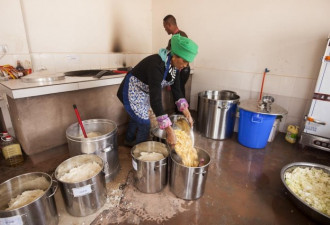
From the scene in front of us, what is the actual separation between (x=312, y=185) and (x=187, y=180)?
3.56 feet

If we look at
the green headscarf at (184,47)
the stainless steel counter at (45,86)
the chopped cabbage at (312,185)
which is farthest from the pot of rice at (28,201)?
the chopped cabbage at (312,185)

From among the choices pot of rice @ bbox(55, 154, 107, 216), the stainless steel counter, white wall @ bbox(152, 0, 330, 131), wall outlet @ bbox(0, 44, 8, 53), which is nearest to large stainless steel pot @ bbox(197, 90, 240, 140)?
white wall @ bbox(152, 0, 330, 131)

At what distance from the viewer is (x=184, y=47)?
1.37 metres

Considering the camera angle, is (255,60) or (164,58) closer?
(164,58)

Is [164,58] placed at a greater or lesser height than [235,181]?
greater

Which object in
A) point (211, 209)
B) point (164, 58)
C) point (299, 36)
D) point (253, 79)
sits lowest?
point (211, 209)

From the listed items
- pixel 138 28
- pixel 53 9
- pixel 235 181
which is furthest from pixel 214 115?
pixel 53 9

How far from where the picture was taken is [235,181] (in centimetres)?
182

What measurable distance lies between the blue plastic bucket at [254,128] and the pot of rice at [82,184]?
70.2 inches

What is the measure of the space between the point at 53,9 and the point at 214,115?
2.54 m

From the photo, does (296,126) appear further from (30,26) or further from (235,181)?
(30,26)

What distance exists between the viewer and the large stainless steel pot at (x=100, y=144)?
1.55 metres

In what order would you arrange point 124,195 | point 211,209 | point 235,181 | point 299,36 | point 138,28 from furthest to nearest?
1. point 138,28
2. point 299,36
3. point 235,181
4. point 124,195
5. point 211,209

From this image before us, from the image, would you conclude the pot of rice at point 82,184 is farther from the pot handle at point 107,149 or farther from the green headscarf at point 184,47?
the green headscarf at point 184,47
